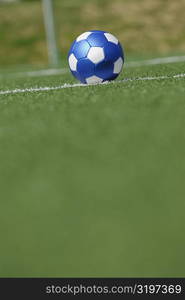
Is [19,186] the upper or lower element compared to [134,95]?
upper

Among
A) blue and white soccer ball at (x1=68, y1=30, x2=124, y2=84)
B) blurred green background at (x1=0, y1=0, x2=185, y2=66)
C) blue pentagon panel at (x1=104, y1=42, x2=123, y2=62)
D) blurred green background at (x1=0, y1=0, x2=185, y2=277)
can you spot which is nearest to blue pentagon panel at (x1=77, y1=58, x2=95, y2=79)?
blue and white soccer ball at (x1=68, y1=30, x2=124, y2=84)

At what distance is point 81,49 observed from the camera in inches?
222

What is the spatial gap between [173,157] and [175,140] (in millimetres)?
267

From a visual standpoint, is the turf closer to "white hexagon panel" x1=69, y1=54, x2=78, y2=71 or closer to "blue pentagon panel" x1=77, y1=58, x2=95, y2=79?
"blue pentagon panel" x1=77, y1=58, x2=95, y2=79

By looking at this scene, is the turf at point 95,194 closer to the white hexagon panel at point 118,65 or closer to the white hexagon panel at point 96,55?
the white hexagon panel at point 96,55

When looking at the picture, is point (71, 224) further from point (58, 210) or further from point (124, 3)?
point (124, 3)

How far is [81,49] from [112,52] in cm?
27

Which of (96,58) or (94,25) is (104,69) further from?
(94,25)

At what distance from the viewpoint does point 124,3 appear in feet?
87.5

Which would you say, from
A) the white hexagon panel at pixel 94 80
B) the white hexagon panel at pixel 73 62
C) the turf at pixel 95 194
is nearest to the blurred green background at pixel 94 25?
the white hexagon panel at pixel 73 62

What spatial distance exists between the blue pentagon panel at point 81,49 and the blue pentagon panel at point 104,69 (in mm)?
164

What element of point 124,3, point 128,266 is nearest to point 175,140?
point 128,266

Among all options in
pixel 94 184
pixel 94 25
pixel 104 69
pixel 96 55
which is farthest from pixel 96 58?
pixel 94 25

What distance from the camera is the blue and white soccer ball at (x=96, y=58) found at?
5559 millimetres
